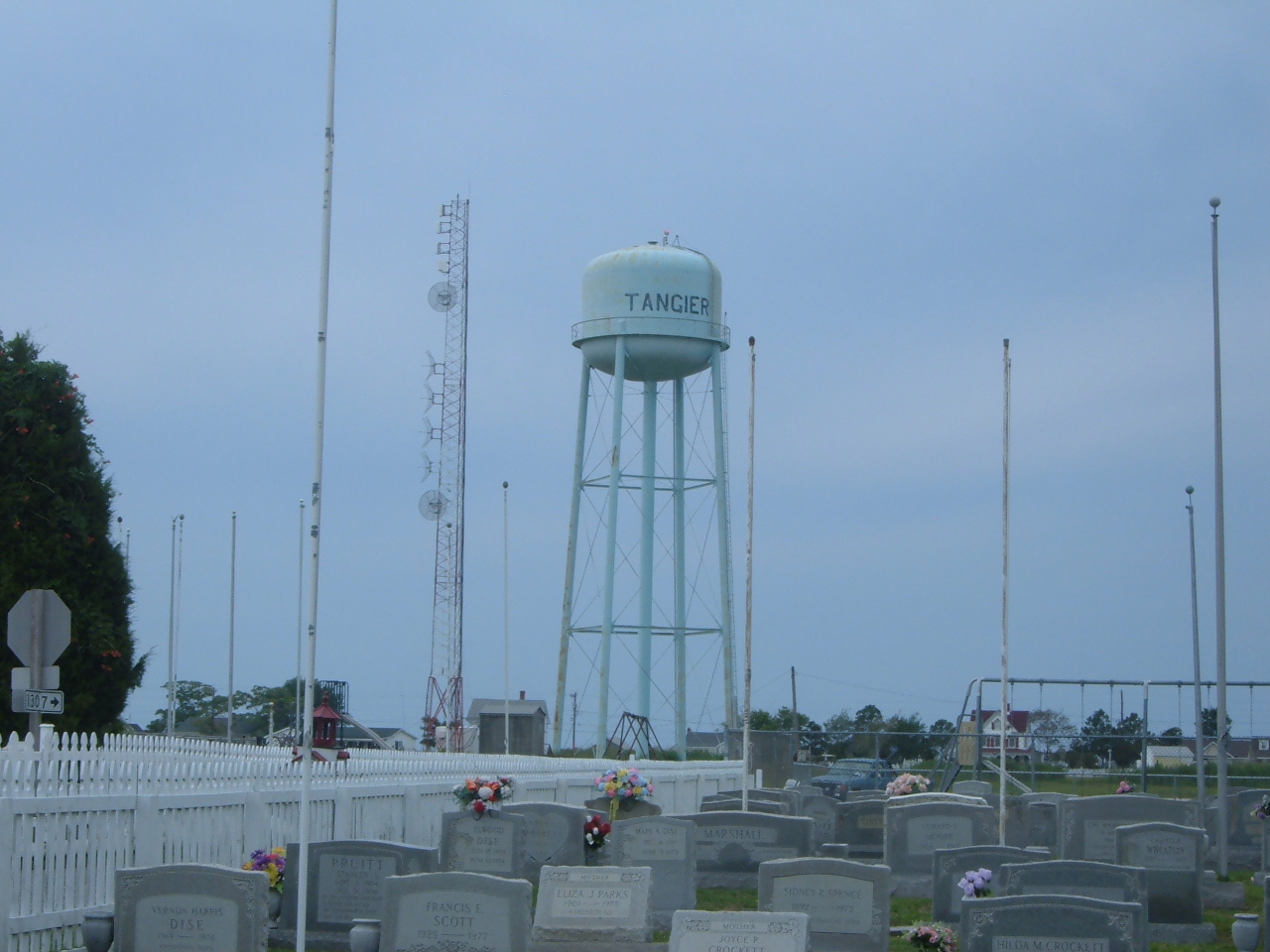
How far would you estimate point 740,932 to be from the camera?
11156 millimetres

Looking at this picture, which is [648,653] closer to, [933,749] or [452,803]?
[933,749]

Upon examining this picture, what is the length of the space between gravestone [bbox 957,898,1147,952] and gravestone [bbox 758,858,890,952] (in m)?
2.73

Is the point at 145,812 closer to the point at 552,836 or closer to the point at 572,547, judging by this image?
the point at 552,836

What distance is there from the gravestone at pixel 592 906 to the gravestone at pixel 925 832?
654 centimetres

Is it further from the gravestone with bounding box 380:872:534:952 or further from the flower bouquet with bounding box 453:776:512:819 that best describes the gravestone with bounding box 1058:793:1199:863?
the gravestone with bounding box 380:872:534:952

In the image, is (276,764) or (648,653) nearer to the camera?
(276,764)

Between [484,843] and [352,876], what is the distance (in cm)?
373

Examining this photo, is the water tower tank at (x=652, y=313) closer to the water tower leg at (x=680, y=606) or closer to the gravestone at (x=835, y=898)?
the water tower leg at (x=680, y=606)

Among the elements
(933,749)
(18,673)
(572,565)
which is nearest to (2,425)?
(18,673)

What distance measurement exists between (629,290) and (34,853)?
1103 inches

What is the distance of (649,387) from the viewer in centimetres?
4100

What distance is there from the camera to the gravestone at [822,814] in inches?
953

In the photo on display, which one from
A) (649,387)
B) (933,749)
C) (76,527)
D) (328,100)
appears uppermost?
(649,387)

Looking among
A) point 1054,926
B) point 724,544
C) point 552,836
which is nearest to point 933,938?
point 1054,926
